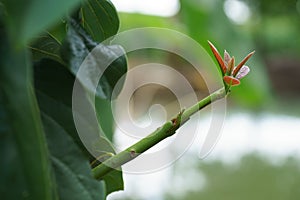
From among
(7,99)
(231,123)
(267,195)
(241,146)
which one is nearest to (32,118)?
(7,99)

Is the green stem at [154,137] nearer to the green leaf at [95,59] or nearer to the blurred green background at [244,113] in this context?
the green leaf at [95,59]

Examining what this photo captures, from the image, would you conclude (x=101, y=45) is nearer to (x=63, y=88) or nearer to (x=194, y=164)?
(x=63, y=88)

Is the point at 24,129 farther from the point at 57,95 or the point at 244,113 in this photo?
the point at 244,113

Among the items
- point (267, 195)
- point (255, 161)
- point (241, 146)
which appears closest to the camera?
point (267, 195)

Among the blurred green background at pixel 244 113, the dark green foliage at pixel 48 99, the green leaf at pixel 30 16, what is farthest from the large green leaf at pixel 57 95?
the blurred green background at pixel 244 113

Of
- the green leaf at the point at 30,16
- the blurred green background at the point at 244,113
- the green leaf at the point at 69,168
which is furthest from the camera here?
the blurred green background at the point at 244,113

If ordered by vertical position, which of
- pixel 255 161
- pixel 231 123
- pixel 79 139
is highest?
pixel 79 139
